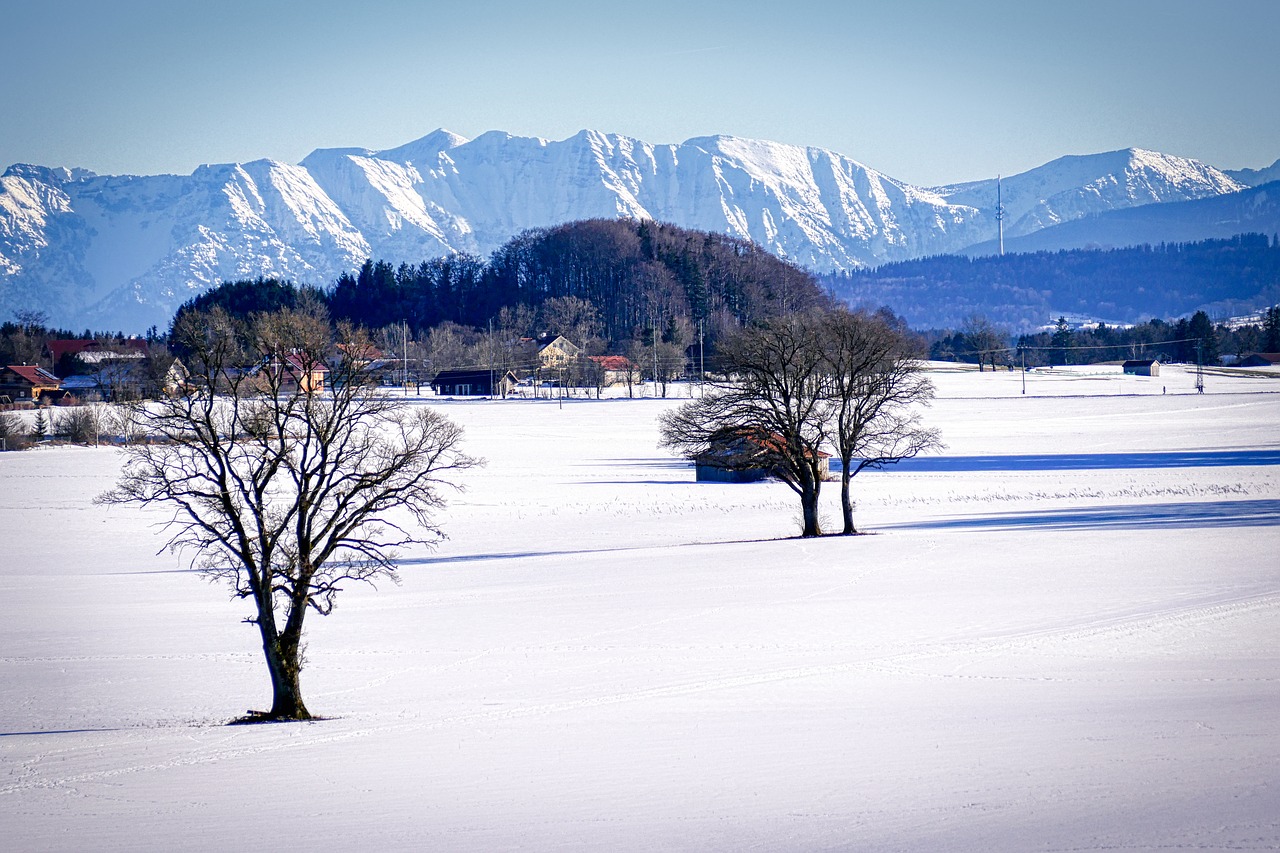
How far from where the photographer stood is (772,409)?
38312 mm

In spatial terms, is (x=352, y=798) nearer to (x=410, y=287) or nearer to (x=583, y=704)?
(x=583, y=704)

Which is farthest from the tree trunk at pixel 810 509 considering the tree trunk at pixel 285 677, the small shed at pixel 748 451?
the tree trunk at pixel 285 677

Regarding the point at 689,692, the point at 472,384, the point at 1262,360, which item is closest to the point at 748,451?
the point at 689,692

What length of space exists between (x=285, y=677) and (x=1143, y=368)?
519 ft

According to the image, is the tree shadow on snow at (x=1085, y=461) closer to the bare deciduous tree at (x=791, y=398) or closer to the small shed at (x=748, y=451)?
the bare deciduous tree at (x=791, y=398)

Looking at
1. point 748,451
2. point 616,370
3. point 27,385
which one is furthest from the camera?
point 616,370

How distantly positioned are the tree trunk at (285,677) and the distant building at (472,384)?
4545 inches

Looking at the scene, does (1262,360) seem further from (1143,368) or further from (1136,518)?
(1136,518)

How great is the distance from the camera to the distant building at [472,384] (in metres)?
134

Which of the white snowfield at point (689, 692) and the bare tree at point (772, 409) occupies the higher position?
the bare tree at point (772, 409)

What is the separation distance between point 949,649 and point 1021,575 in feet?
29.2

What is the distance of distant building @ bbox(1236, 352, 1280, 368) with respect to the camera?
164 m

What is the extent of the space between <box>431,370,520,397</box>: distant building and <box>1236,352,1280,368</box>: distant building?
10932 cm

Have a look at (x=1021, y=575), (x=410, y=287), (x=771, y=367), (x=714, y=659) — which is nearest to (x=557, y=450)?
(x=771, y=367)
